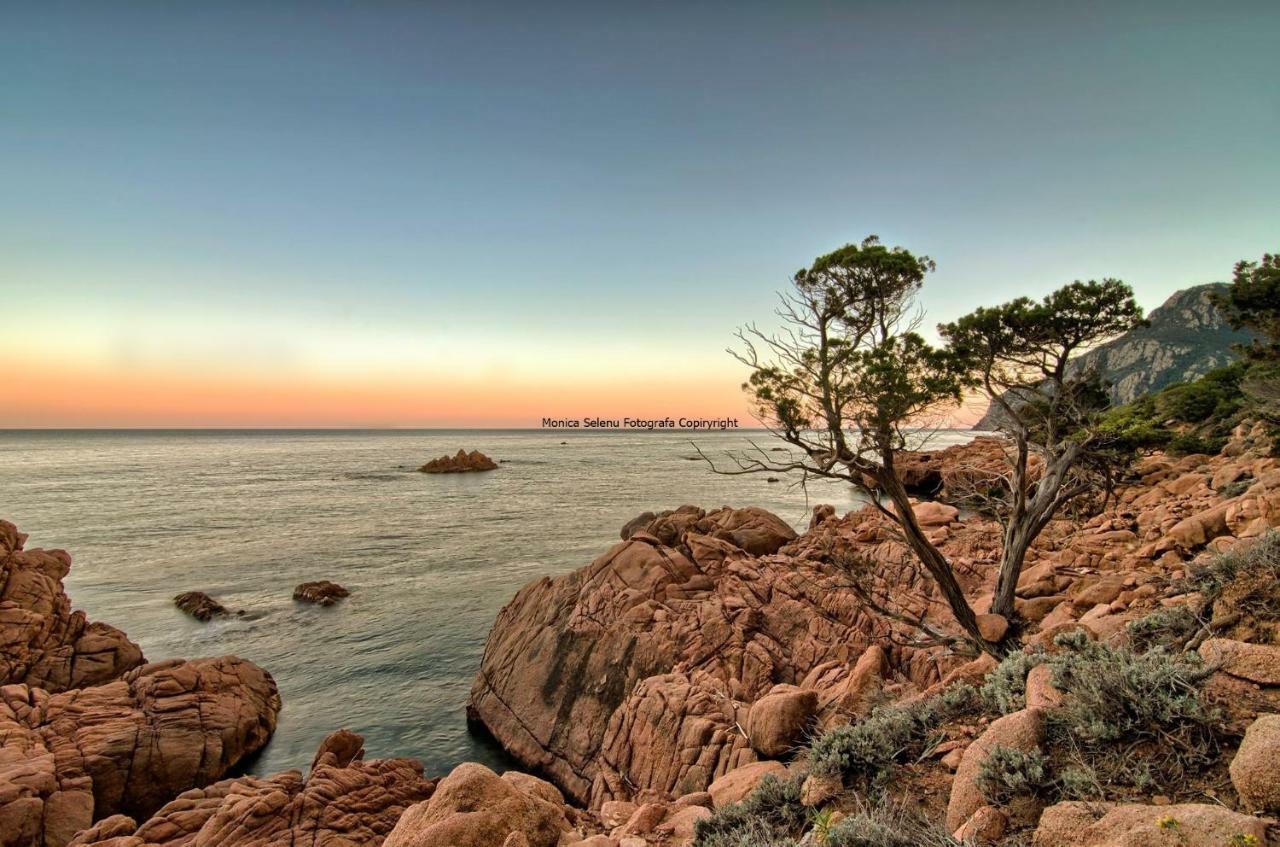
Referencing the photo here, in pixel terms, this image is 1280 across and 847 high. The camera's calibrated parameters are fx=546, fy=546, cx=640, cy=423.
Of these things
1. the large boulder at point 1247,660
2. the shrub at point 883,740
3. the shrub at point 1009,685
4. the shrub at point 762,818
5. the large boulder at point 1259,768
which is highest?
the large boulder at point 1247,660

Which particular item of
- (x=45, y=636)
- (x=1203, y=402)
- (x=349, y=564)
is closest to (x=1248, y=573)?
(x=45, y=636)

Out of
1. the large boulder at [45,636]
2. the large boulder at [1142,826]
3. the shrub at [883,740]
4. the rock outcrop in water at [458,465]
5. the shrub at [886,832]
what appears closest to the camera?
the large boulder at [1142,826]

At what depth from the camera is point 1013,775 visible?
4676 mm

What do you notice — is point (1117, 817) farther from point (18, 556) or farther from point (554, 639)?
point (18, 556)

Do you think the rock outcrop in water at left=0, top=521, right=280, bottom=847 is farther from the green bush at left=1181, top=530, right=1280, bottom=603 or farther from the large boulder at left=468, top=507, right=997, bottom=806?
the green bush at left=1181, top=530, right=1280, bottom=603

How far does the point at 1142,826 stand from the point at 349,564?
34.4 metres

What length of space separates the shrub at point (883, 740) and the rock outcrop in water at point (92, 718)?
13.4 m

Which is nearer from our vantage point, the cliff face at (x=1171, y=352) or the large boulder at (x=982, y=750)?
the large boulder at (x=982, y=750)

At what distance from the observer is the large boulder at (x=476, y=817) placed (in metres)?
6.84

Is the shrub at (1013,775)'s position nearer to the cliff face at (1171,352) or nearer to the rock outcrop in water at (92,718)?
the rock outcrop in water at (92,718)

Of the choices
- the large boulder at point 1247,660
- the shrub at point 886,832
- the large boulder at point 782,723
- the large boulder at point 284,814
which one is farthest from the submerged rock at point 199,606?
the large boulder at point 1247,660

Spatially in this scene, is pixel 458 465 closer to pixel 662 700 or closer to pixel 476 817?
pixel 662 700

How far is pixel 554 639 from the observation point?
15711 millimetres

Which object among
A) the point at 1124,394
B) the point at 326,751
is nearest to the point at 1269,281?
the point at 326,751
